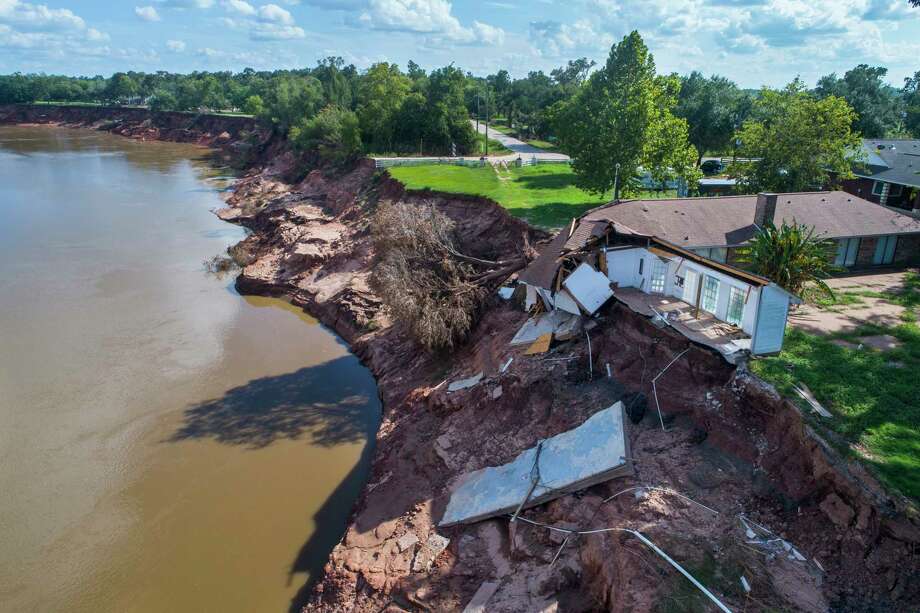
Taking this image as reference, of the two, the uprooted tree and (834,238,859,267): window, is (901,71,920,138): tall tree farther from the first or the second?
the uprooted tree

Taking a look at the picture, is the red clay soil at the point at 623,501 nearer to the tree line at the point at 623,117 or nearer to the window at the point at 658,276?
the window at the point at 658,276

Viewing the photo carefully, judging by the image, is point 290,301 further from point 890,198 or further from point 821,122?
point 890,198

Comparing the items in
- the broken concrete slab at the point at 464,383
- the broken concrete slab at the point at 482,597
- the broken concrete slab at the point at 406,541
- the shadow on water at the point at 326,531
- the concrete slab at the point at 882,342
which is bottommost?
the shadow on water at the point at 326,531

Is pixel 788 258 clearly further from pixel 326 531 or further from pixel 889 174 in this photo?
pixel 889 174

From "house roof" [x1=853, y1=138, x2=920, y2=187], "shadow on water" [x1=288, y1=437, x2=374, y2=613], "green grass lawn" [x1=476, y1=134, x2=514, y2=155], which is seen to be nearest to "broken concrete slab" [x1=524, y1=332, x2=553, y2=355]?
"shadow on water" [x1=288, y1=437, x2=374, y2=613]

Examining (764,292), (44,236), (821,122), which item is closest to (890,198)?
(821,122)

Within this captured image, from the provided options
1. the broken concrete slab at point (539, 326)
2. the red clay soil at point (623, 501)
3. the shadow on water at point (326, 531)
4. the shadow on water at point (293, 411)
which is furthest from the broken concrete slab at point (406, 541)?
the broken concrete slab at point (539, 326)
